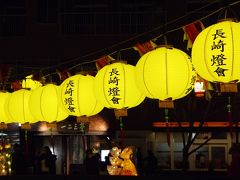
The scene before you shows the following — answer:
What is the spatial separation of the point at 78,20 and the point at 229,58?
1537 centimetres

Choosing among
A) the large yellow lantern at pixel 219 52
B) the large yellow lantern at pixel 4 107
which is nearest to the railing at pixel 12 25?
the large yellow lantern at pixel 4 107

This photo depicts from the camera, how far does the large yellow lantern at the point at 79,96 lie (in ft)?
31.9

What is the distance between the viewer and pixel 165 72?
25.5 feet

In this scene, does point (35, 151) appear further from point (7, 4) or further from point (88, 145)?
point (7, 4)

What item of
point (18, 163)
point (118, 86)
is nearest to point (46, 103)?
point (118, 86)

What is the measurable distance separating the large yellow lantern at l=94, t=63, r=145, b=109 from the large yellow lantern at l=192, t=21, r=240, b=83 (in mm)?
1926

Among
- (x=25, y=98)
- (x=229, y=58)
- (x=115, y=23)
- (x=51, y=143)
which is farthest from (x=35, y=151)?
(x=229, y=58)

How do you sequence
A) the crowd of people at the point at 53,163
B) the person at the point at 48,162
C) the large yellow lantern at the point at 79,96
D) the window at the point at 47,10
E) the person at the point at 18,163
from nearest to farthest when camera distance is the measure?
1. the large yellow lantern at the point at 79,96
2. the crowd of people at the point at 53,163
3. the person at the point at 18,163
4. the person at the point at 48,162
5. the window at the point at 47,10

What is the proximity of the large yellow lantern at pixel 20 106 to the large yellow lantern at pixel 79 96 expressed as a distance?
Result: 1.99 meters

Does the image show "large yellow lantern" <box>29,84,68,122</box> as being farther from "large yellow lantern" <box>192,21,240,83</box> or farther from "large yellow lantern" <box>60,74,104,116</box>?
"large yellow lantern" <box>192,21,240,83</box>

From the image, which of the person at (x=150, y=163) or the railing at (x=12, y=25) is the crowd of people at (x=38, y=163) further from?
the railing at (x=12, y=25)

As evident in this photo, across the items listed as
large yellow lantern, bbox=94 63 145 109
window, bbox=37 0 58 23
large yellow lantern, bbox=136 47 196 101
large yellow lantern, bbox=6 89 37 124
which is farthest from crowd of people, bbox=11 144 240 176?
large yellow lantern, bbox=136 47 196 101

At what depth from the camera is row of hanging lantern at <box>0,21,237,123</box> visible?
279 inches

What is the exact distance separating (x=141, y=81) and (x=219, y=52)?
4.98 ft
